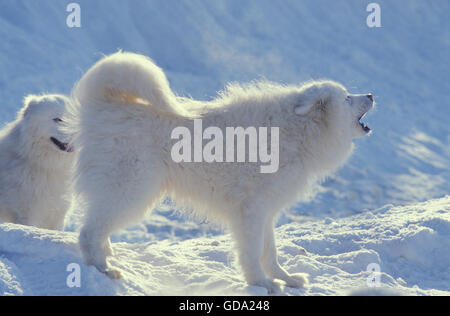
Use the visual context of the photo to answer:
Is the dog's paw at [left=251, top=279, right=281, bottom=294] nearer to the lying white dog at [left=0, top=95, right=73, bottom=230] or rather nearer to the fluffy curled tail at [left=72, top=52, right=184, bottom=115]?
the fluffy curled tail at [left=72, top=52, right=184, bottom=115]

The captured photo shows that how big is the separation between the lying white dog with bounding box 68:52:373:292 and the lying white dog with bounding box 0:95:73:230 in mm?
1984

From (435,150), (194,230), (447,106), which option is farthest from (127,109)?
(447,106)

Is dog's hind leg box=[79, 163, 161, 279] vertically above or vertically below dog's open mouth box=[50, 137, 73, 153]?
below

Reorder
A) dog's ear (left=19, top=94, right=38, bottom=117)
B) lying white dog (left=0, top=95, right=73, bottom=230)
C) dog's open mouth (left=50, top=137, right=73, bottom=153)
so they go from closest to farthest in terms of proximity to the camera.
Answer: lying white dog (left=0, top=95, right=73, bottom=230) < dog's open mouth (left=50, top=137, right=73, bottom=153) < dog's ear (left=19, top=94, right=38, bottom=117)

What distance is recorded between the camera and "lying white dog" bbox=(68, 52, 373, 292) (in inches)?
157

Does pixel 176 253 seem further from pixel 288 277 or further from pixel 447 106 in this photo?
pixel 447 106

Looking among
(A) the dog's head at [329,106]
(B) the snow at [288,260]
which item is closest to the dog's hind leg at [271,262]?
(B) the snow at [288,260]

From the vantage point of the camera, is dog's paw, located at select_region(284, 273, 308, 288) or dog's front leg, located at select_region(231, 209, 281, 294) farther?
dog's paw, located at select_region(284, 273, 308, 288)

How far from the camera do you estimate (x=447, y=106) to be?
18.2 m

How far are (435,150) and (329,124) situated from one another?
1234cm

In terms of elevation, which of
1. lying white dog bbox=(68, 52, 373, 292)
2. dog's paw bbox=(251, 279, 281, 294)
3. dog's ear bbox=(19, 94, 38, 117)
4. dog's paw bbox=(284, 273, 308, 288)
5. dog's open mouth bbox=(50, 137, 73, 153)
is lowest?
dog's paw bbox=(251, 279, 281, 294)

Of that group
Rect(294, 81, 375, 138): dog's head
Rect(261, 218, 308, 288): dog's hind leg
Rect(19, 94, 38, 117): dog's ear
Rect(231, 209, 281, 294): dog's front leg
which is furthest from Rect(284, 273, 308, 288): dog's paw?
Rect(19, 94, 38, 117): dog's ear

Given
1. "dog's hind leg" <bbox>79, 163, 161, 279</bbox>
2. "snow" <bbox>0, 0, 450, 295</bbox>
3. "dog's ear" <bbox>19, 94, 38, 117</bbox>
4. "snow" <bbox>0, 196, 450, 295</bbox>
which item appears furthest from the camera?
"dog's ear" <bbox>19, 94, 38, 117</bbox>

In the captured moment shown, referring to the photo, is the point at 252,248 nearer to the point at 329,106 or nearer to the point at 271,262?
the point at 271,262
